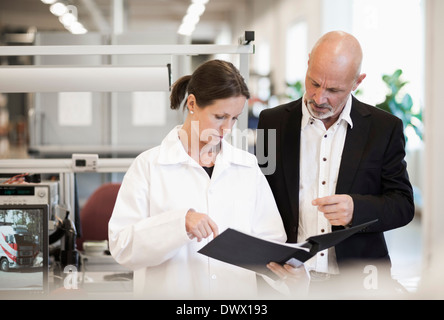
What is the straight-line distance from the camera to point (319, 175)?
5.82 feet

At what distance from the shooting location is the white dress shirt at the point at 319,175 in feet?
5.80

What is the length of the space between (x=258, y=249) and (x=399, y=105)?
4.00 m

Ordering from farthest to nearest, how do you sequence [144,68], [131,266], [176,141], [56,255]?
1. [56,255]
2. [144,68]
3. [176,141]
4. [131,266]

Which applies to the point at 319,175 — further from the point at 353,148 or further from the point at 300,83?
the point at 300,83

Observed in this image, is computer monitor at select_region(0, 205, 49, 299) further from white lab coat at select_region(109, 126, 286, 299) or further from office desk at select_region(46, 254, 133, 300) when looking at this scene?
white lab coat at select_region(109, 126, 286, 299)

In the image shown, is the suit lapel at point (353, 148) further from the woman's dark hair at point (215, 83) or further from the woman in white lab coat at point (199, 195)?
the woman's dark hair at point (215, 83)

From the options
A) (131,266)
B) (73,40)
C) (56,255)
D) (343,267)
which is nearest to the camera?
(131,266)

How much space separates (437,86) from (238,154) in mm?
3696

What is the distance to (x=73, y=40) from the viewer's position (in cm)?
548

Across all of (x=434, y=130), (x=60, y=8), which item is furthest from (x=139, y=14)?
(x=60, y=8)

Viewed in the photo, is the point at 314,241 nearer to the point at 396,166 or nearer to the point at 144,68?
the point at 396,166

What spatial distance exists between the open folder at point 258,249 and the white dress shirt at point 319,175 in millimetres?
334

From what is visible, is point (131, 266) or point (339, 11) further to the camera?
point (339, 11)

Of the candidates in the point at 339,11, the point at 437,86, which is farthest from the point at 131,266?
the point at 339,11
